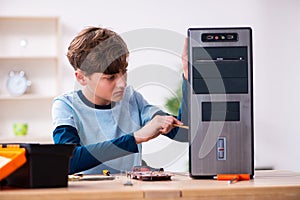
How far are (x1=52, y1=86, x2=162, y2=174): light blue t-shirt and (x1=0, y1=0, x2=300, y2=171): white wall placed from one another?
2.54m

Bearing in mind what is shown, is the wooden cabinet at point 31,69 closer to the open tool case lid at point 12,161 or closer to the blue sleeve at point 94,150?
the blue sleeve at point 94,150

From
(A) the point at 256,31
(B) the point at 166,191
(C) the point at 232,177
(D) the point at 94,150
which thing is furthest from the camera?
(A) the point at 256,31

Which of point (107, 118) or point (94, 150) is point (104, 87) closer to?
point (107, 118)

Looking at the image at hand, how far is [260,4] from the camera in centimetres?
521

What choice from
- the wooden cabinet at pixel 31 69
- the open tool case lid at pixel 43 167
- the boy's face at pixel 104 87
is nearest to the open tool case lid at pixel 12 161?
the open tool case lid at pixel 43 167

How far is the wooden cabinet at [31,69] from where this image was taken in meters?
4.88

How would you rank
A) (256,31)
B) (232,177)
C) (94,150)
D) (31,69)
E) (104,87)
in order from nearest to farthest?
(232,177) < (94,150) < (104,87) < (31,69) < (256,31)

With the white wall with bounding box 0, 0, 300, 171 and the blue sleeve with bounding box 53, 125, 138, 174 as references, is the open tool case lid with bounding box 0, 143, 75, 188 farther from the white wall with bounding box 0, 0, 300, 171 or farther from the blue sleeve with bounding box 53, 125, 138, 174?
the white wall with bounding box 0, 0, 300, 171

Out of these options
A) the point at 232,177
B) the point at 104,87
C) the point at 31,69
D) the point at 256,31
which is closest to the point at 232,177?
the point at 232,177

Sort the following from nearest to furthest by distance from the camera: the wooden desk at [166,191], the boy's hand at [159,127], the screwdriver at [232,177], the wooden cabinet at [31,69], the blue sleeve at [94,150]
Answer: the wooden desk at [166,191] < the screwdriver at [232,177] < the boy's hand at [159,127] < the blue sleeve at [94,150] < the wooden cabinet at [31,69]

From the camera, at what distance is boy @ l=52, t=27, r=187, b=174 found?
7.23ft

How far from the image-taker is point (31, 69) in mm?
4898

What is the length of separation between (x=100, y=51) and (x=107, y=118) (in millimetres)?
263

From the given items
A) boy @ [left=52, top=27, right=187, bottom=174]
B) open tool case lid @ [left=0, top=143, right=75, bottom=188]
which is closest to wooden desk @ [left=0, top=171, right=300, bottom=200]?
open tool case lid @ [left=0, top=143, right=75, bottom=188]
